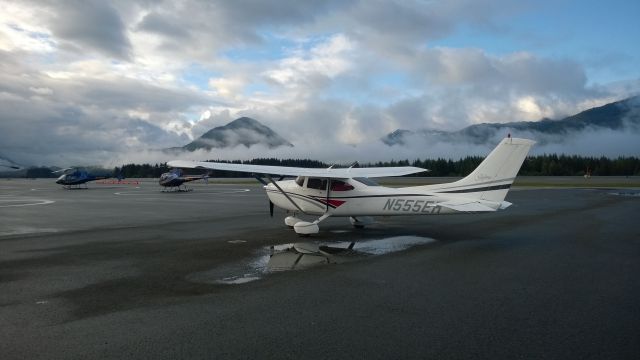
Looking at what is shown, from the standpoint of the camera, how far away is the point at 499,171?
40.7 feet

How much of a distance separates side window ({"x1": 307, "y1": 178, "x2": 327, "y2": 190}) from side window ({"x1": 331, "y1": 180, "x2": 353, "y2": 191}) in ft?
0.83

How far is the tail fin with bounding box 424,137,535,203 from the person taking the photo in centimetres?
1234

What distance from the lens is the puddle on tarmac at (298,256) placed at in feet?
26.9

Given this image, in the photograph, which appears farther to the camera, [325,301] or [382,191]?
[382,191]

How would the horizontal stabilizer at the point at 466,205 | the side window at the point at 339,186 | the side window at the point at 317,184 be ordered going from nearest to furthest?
the horizontal stabilizer at the point at 466,205 → the side window at the point at 339,186 → the side window at the point at 317,184

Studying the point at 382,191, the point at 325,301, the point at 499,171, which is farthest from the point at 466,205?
the point at 325,301

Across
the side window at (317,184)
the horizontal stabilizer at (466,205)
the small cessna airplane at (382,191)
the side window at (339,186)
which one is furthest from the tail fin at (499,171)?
the side window at (317,184)

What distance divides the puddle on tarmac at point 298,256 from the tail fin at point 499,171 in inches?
77.9

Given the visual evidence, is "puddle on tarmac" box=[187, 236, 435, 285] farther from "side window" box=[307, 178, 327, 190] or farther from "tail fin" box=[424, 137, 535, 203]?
"side window" box=[307, 178, 327, 190]

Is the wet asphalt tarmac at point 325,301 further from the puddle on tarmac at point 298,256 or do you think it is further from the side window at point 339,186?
the side window at point 339,186

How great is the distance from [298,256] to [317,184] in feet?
13.1

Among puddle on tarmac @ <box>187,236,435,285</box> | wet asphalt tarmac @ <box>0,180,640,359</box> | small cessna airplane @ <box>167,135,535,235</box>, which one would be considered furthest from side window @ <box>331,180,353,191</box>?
puddle on tarmac @ <box>187,236,435,285</box>

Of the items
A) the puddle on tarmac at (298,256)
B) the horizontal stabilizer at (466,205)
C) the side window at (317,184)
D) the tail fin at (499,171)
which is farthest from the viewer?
the side window at (317,184)

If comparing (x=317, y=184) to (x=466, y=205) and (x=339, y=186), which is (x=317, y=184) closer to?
(x=339, y=186)
